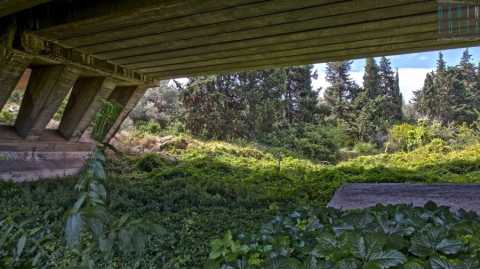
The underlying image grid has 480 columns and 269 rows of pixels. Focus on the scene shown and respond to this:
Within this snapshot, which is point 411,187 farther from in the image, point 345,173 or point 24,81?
point 24,81

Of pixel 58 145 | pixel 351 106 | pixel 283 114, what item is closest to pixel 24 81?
pixel 58 145

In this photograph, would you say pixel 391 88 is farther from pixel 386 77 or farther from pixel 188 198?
pixel 188 198

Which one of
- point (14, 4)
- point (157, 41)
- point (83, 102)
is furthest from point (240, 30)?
point (83, 102)

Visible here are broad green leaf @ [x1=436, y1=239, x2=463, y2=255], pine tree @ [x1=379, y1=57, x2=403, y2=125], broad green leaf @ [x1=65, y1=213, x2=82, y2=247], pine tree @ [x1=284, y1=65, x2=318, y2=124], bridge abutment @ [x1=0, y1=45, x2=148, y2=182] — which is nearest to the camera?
broad green leaf @ [x1=65, y1=213, x2=82, y2=247]

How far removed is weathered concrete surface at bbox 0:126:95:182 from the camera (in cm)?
571

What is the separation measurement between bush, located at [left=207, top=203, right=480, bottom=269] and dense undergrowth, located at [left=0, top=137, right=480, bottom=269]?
427mm

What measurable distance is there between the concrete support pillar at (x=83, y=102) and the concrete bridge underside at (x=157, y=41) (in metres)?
0.02

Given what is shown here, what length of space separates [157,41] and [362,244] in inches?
187

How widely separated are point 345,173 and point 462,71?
90.8 ft

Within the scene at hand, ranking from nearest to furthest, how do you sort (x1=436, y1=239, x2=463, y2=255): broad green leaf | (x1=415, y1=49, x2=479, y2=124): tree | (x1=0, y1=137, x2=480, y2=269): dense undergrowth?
(x1=436, y1=239, x2=463, y2=255): broad green leaf → (x1=0, y1=137, x2=480, y2=269): dense undergrowth → (x1=415, y1=49, x2=479, y2=124): tree

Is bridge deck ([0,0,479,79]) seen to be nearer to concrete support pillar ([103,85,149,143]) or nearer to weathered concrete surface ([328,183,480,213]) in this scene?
concrete support pillar ([103,85,149,143])

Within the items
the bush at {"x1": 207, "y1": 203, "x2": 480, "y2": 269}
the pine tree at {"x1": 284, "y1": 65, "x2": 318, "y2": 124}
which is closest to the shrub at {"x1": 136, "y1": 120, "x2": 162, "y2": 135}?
the pine tree at {"x1": 284, "y1": 65, "x2": 318, "y2": 124}

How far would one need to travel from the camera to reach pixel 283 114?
19.0 m

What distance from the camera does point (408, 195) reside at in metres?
3.80
